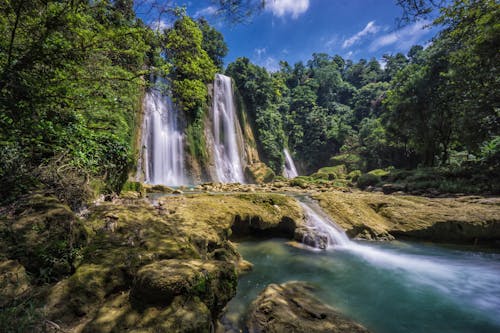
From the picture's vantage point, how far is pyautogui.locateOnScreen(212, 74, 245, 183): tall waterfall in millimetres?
22266

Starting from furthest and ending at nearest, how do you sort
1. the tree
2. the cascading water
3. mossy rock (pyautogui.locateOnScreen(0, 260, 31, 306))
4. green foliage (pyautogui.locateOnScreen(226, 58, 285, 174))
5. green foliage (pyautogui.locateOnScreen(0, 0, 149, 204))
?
1. green foliage (pyautogui.locateOnScreen(226, 58, 285, 174))
2. the tree
3. the cascading water
4. green foliage (pyautogui.locateOnScreen(0, 0, 149, 204))
5. mossy rock (pyautogui.locateOnScreen(0, 260, 31, 306))

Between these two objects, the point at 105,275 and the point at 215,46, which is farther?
the point at 215,46

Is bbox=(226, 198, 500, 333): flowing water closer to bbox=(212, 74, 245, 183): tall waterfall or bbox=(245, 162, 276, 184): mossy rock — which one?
bbox=(245, 162, 276, 184): mossy rock

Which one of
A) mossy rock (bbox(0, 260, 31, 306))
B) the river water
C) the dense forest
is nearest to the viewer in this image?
mossy rock (bbox(0, 260, 31, 306))

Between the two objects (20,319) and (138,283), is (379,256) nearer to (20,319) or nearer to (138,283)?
(138,283)

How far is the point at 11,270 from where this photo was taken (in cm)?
187

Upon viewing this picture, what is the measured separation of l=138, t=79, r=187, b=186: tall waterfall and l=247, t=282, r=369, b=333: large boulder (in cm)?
1505

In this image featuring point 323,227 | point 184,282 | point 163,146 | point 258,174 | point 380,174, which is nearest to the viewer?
point 184,282

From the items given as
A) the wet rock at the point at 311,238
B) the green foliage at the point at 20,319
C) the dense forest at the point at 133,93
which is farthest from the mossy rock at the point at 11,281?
the wet rock at the point at 311,238

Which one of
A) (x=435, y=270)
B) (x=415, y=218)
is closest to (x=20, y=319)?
(x=435, y=270)

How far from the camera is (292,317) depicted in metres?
2.55

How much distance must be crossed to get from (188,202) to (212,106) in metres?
19.8

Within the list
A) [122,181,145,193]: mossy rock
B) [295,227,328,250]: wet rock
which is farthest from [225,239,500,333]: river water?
[122,181,145,193]: mossy rock

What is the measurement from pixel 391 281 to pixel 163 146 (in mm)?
17338
